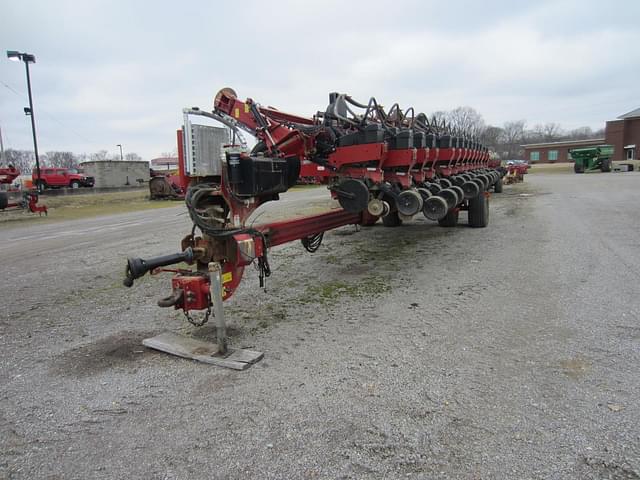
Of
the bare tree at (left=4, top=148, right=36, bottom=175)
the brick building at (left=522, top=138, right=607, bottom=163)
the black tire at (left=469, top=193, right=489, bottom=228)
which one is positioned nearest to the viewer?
the black tire at (left=469, top=193, right=489, bottom=228)

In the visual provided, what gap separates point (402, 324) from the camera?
411 centimetres

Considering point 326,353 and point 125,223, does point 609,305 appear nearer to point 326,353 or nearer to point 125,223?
point 326,353

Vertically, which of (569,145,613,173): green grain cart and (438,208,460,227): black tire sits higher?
(569,145,613,173): green grain cart

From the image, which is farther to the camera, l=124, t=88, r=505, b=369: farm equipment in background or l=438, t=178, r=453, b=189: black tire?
l=438, t=178, r=453, b=189: black tire

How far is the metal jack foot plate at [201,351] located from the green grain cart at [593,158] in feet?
132

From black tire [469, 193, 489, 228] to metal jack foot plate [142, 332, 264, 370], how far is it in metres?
7.04

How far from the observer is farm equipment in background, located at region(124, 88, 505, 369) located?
3.63 metres

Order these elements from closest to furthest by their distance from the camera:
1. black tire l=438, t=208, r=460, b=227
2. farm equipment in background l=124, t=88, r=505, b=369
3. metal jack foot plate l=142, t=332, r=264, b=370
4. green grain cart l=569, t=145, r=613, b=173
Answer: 1. metal jack foot plate l=142, t=332, r=264, b=370
2. farm equipment in background l=124, t=88, r=505, b=369
3. black tire l=438, t=208, r=460, b=227
4. green grain cart l=569, t=145, r=613, b=173

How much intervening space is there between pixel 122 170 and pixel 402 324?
36.2m

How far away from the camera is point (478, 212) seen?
30.5 feet

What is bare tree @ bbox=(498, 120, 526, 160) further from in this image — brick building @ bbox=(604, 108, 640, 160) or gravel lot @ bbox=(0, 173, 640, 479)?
gravel lot @ bbox=(0, 173, 640, 479)

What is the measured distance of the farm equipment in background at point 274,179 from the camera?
11.9 ft

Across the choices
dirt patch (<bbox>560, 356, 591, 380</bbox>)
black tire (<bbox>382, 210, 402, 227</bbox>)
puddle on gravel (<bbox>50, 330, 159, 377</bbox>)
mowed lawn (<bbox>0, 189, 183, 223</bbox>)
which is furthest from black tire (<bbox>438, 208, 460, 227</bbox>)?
mowed lawn (<bbox>0, 189, 183, 223</bbox>)

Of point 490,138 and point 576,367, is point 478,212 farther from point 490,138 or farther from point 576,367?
point 490,138
